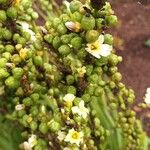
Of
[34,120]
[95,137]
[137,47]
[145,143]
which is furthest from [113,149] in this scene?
[137,47]

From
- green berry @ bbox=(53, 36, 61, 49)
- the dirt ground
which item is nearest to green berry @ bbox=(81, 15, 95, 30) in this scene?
green berry @ bbox=(53, 36, 61, 49)

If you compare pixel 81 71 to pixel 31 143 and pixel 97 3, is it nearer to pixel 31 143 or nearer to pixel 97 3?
pixel 97 3

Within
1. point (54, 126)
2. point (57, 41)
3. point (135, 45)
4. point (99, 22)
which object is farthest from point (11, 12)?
point (135, 45)

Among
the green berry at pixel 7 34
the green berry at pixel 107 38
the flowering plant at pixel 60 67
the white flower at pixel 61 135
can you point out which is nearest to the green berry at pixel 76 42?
the flowering plant at pixel 60 67

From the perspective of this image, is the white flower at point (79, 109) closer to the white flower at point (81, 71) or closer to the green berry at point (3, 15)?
the white flower at point (81, 71)

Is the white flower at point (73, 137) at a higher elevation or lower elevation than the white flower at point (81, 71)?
lower
